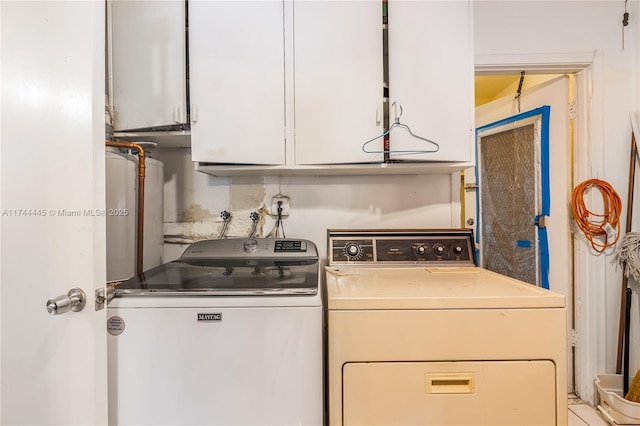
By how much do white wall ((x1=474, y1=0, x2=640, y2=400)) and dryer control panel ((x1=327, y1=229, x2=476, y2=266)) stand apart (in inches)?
34.9

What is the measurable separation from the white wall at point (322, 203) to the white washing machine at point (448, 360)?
83 cm

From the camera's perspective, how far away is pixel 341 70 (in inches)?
52.3

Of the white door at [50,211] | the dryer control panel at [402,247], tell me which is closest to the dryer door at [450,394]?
the dryer control panel at [402,247]

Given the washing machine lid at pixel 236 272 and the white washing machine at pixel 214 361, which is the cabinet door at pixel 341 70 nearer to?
the washing machine lid at pixel 236 272

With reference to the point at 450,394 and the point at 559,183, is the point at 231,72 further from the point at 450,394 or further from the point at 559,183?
the point at 559,183

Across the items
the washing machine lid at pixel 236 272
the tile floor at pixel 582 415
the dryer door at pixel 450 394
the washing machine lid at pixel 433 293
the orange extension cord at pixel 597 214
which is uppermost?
the orange extension cord at pixel 597 214

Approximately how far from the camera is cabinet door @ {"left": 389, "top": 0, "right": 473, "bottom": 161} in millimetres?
1308

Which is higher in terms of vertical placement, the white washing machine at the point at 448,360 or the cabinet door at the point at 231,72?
the cabinet door at the point at 231,72

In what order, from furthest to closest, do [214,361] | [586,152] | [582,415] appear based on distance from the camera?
[586,152] → [582,415] → [214,361]

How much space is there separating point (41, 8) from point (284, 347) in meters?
1.22

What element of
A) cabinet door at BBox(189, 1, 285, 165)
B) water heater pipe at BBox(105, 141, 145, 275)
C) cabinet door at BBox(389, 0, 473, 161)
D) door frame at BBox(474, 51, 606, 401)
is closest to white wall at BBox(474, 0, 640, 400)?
door frame at BBox(474, 51, 606, 401)

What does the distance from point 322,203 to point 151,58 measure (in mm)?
1124

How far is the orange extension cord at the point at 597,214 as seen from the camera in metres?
1.66

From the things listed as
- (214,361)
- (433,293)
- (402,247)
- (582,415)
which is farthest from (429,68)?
(582,415)
